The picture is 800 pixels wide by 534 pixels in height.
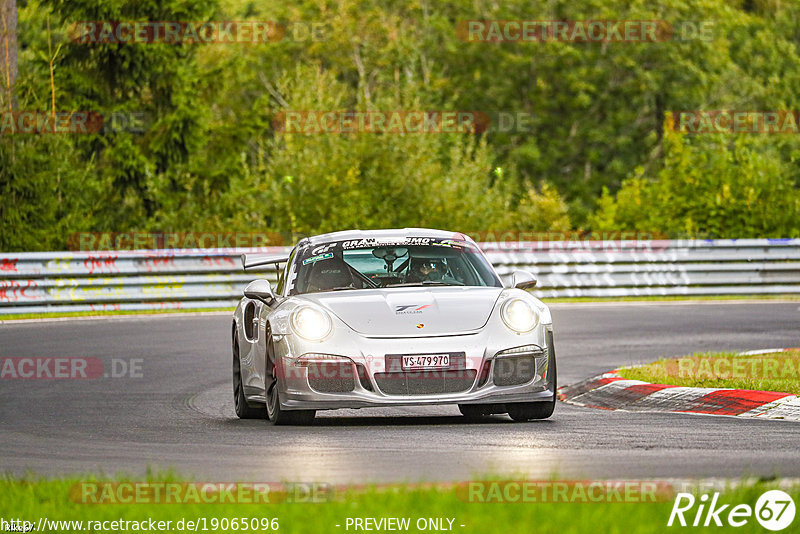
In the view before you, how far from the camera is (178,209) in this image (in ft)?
129

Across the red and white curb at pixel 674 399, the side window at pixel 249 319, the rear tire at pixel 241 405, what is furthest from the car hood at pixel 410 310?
the red and white curb at pixel 674 399

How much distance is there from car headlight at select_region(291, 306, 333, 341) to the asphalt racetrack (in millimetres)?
653

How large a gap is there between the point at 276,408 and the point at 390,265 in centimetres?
169

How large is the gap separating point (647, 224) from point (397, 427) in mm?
23935

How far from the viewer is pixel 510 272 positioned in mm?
28594

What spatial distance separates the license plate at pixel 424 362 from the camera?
1043 cm

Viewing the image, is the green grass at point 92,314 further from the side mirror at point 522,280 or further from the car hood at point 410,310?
the car hood at point 410,310

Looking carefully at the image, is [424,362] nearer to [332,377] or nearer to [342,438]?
[332,377]

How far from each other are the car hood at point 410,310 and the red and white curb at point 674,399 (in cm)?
190

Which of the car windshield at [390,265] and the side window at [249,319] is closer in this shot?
the car windshield at [390,265]

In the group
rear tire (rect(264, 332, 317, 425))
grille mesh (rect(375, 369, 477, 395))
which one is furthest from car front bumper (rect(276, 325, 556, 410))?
rear tire (rect(264, 332, 317, 425))

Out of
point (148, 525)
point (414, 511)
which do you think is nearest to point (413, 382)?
point (414, 511)

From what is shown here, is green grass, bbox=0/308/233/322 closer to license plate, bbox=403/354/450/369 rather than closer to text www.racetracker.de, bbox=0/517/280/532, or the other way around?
license plate, bbox=403/354/450/369

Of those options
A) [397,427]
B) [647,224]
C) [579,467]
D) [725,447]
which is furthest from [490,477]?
[647,224]
